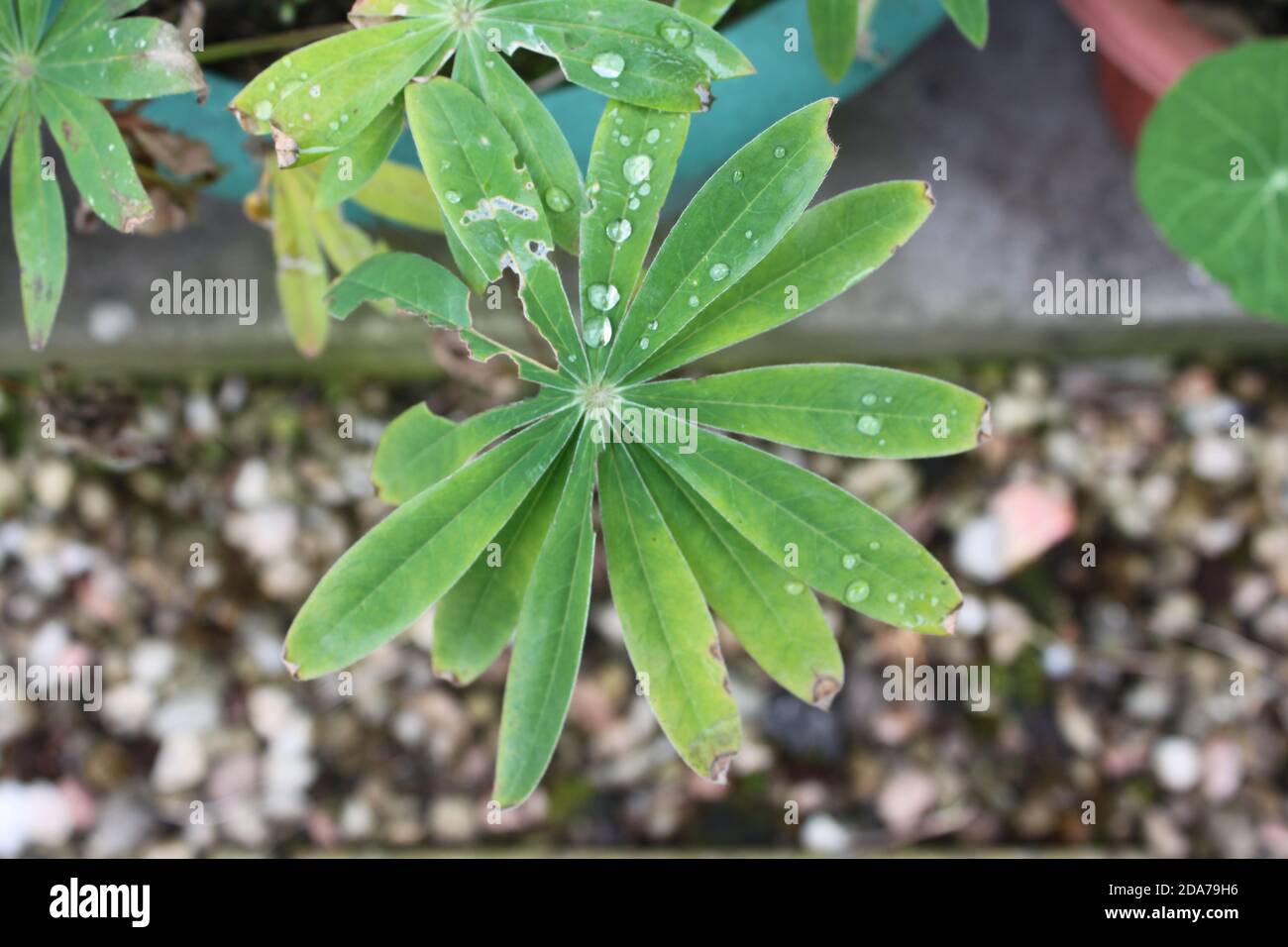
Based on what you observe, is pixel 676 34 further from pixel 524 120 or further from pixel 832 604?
pixel 832 604

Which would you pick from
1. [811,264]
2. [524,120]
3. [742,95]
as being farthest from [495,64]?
[742,95]

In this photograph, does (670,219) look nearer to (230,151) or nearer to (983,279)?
(983,279)

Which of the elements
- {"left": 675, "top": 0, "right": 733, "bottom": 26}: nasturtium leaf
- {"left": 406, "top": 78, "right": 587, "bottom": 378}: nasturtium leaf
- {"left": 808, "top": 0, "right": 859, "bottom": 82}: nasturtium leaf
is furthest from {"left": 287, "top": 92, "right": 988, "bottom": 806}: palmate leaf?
{"left": 808, "top": 0, "right": 859, "bottom": 82}: nasturtium leaf

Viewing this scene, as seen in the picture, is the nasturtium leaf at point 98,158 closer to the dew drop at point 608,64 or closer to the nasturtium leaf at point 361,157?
the nasturtium leaf at point 361,157

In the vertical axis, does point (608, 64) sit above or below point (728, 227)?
above

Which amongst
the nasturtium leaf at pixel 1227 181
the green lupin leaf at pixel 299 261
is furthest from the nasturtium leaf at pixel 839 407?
the nasturtium leaf at pixel 1227 181

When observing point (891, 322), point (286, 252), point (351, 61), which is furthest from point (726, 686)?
point (891, 322)
